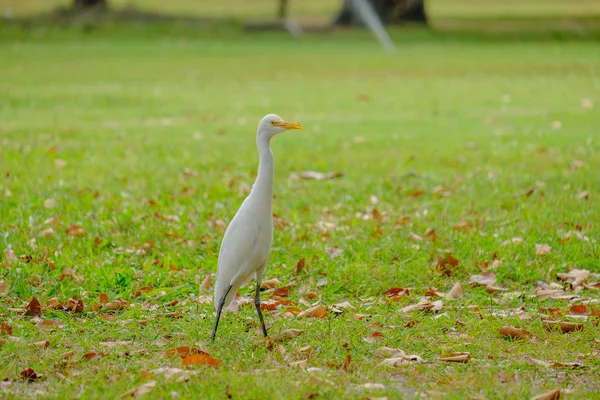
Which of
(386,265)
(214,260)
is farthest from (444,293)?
(214,260)

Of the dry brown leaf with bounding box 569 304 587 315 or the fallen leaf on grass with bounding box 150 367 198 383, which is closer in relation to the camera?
the fallen leaf on grass with bounding box 150 367 198 383

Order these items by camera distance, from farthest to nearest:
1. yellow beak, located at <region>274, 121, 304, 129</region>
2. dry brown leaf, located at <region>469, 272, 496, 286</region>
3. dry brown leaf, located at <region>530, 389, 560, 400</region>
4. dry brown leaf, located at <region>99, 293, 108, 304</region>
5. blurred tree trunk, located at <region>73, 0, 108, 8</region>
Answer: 1. blurred tree trunk, located at <region>73, 0, 108, 8</region>
2. dry brown leaf, located at <region>469, 272, 496, 286</region>
3. dry brown leaf, located at <region>99, 293, 108, 304</region>
4. yellow beak, located at <region>274, 121, 304, 129</region>
5. dry brown leaf, located at <region>530, 389, 560, 400</region>

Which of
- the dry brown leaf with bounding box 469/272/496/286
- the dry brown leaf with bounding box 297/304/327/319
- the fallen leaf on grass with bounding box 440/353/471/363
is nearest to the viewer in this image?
the fallen leaf on grass with bounding box 440/353/471/363

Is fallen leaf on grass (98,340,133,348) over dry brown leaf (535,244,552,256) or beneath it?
over

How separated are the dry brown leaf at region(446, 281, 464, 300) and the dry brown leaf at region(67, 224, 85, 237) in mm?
2779

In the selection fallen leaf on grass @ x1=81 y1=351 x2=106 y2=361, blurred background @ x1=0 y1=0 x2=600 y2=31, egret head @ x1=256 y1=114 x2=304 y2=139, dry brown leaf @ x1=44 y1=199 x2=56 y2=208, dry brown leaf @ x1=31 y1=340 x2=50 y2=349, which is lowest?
blurred background @ x1=0 y1=0 x2=600 y2=31

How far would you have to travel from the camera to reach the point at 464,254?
6.62 m

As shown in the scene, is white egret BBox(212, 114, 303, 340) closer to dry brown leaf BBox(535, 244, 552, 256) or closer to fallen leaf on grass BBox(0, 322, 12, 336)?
fallen leaf on grass BBox(0, 322, 12, 336)

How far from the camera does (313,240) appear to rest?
7.10 meters

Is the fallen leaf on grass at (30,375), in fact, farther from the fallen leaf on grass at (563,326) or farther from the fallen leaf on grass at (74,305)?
the fallen leaf on grass at (563,326)

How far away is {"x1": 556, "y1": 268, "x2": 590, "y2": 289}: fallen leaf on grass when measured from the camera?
615 centimetres

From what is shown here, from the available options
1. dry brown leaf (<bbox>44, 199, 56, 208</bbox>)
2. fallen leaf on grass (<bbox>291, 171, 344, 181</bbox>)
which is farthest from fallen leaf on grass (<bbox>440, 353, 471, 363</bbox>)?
fallen leaf on grass (<bbox>291, 171, 344, 181</bbox>)

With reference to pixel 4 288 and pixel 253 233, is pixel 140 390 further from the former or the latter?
pixel 4 288

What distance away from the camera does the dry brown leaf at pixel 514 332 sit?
16.9ft
